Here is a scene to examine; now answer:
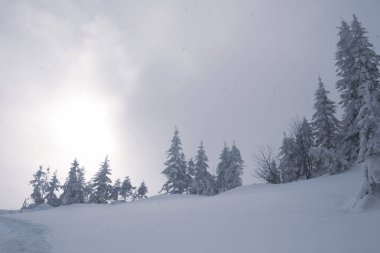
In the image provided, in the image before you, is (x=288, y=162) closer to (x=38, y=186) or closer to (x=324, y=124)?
(x=324, y=124)

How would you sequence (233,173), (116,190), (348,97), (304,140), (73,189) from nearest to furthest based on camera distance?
(348,97), (304,140), (73,189), (233,173), (116,190)

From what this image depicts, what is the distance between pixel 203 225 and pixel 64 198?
40645 millimetres

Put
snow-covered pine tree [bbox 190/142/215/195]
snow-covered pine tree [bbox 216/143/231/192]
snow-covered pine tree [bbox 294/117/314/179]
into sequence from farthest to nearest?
snow-covered pine tree [bbox 216/143/231/192], snow-covered pine tree [bbox 190/142/215/195], snow-covered pine tree [bbox 294/117/314/179]

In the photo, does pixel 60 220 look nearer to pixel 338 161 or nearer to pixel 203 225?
pixel 203 225

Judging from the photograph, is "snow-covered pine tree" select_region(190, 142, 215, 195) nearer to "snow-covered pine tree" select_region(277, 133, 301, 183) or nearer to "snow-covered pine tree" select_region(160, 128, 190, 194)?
"snow-covered pine tree" select_region(160, 128, 190, 194)

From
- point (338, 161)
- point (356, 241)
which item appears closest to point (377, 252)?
point (356, 241)

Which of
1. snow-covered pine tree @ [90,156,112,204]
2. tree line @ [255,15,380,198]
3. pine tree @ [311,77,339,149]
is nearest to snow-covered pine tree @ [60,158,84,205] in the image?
snow-covered pine tree @ [90,156,112,204]

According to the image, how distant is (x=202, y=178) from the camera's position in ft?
159

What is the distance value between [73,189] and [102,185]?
4.85 metres

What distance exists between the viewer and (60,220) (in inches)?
669

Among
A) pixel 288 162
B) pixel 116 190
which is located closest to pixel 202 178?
pixel 288 162

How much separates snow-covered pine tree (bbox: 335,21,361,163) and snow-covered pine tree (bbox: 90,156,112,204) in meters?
37.8

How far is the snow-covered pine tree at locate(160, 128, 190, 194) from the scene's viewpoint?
4562 centimetres

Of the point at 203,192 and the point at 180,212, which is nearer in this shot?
the point at 180,212
